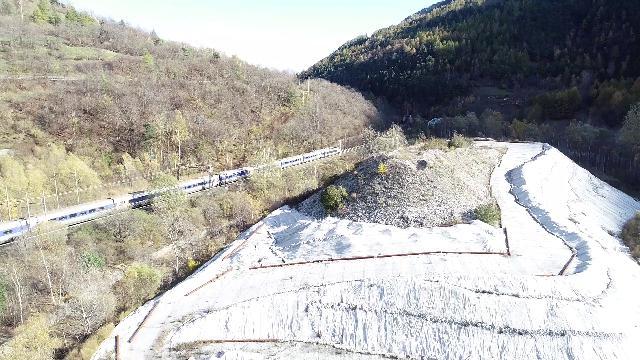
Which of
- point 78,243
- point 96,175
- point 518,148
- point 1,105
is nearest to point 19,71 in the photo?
point 1,105

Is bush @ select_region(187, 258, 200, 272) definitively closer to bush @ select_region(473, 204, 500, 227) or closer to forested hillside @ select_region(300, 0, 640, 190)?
bush @ select_region(473, 204, 500, 227)

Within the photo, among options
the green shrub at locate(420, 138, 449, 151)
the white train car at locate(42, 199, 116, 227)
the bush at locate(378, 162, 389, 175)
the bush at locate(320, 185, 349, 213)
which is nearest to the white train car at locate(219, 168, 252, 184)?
the white train car at locate(42, 199, 116, 227)

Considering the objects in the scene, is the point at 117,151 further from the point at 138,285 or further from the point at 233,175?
the point at 138,285

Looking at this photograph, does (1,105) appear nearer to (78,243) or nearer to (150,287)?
(78,243)

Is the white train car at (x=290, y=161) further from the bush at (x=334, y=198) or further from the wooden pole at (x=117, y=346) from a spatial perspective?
the wooden pole at (x=117, y=346)

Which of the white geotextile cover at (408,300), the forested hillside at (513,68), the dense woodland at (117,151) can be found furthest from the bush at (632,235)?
the forested hillside at (513,68)

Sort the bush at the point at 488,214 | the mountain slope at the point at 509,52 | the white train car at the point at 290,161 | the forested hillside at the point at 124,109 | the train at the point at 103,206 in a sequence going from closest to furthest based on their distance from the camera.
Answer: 1. the bush at the point at 488,214
2. the train at the point at 103,206
3. the forested hillside at the point at 124,109
4. the white train car at the point at 290,161
5. the mountain slope at the point at 509,52
